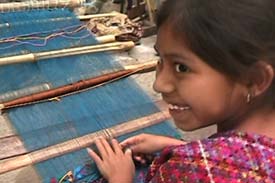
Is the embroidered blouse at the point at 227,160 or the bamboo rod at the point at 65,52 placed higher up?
the embroidered blouse at the point at 227,160

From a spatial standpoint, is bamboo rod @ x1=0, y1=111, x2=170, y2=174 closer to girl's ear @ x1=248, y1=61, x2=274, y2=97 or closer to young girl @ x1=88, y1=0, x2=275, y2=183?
young girl @ x1=88, y1=0, x2=275, y2=183

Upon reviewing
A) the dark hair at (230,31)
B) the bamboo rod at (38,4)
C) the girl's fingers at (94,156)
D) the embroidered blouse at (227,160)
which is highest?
the dark hair at (230,31)

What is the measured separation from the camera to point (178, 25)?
75 centimetres

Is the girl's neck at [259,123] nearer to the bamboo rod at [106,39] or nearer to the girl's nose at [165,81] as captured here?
the girl's nose at [165,81]

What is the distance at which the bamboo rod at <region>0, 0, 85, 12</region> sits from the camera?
186 centimetres

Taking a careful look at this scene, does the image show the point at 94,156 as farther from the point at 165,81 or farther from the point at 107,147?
the point at 165,81

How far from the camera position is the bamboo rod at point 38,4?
6.10 feet

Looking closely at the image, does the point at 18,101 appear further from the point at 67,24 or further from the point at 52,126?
the point at 67,24

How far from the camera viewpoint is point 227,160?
72cm

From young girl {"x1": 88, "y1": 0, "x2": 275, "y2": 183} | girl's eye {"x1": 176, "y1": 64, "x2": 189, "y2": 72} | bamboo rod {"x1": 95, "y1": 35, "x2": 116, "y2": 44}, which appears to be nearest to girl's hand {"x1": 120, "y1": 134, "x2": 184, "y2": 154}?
young girl {"x1": 88, "y1": 0, "x2": 275, "y2": 183}

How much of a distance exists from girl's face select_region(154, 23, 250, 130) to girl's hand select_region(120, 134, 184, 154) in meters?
0.33

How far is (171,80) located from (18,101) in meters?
0.68

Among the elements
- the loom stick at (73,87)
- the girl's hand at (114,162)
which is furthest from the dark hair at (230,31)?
the loom stick at (73,87)

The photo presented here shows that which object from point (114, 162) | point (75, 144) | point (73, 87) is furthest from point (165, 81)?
point (73, 87)
